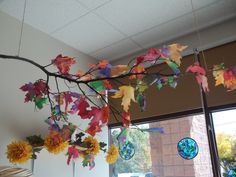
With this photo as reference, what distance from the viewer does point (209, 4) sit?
2.24 m

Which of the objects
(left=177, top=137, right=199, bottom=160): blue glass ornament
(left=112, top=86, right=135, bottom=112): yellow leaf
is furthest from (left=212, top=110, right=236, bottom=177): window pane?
(left=112, top=86, right=135, bottom=112): yellow leaf

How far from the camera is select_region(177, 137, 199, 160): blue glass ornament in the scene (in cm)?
246

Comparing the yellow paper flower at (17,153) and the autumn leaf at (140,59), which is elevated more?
the autumn leaf at (140,59)

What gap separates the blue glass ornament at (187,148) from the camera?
2.46m

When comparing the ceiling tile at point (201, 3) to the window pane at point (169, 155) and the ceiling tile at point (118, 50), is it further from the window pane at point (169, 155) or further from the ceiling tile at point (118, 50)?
the window pane at point (169, 155)

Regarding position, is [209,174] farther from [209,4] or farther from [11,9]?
[11,9]

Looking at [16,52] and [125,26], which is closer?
[16,52]

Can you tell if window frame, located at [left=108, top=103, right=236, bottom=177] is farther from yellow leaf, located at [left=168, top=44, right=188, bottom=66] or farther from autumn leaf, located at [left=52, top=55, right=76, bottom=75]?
yellow leaf, located at [left=168, top=44, right=188, bottom=66]

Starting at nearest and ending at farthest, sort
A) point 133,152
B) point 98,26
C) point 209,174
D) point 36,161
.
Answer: point 36,161 → point 209,174 → point 98,26 → point 133,152

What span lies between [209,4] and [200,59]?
1.94ft

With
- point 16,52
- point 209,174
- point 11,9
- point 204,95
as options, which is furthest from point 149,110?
point 11,9

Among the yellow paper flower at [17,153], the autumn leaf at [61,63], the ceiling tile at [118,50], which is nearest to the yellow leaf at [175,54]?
the autumn leaf at [61,63]

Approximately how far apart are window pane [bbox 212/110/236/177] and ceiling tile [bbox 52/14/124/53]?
1.37 metres

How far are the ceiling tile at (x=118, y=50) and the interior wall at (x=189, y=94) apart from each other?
44 cm
